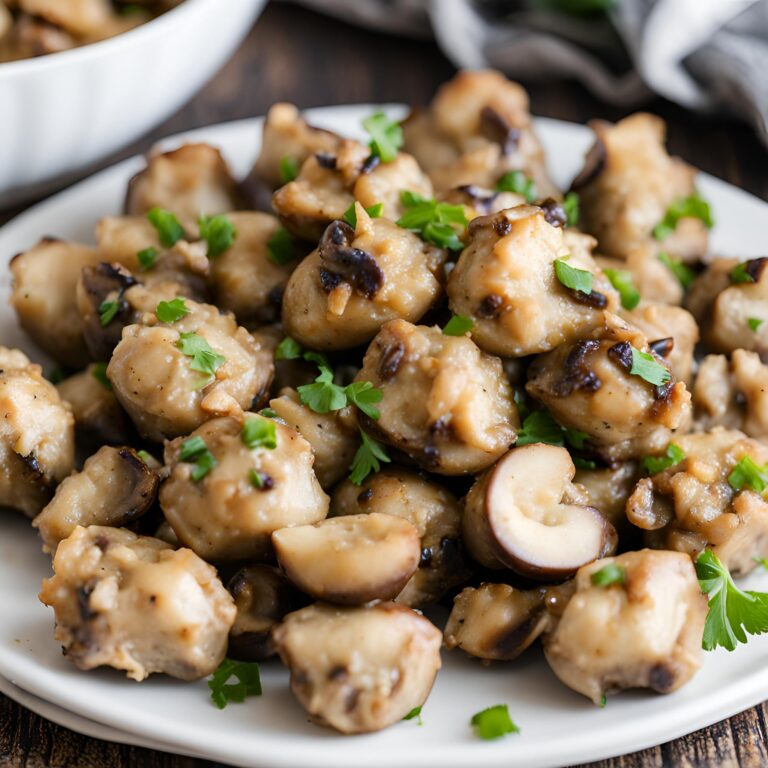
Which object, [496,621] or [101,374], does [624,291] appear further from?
[101,374]

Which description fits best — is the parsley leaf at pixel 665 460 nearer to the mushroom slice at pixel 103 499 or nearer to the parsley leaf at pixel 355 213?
the parsley leaf at pixel 355 213

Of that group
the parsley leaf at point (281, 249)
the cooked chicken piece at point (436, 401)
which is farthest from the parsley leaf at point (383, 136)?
the cooked chicken piece at point (436, 401)

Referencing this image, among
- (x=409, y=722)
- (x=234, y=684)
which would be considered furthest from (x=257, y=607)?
(x=409, y=722)

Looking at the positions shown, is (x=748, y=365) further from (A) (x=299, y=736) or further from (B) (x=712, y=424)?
(A) (x=299, y=736)

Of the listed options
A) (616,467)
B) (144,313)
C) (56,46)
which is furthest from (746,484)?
(56,46)

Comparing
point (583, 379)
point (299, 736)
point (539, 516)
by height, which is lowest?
point (299, 736)
